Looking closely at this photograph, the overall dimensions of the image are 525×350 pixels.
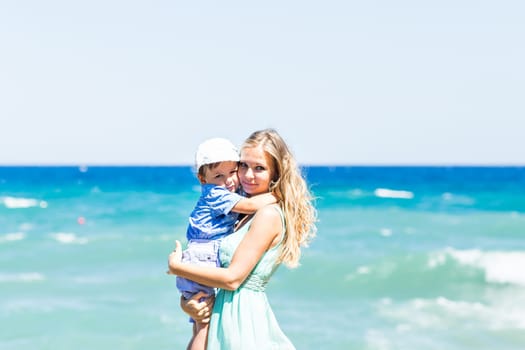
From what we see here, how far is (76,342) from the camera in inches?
358

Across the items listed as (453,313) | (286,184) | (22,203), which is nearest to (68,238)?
(453,313)

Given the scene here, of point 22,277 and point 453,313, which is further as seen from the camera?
point 22,277

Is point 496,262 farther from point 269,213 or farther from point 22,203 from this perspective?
point 22,203

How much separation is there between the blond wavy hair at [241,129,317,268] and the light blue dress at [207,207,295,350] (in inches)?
2.2

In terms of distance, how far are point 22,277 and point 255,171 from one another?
10161 millimetres

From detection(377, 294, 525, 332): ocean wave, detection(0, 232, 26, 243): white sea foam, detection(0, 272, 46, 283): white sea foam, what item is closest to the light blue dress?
detection(377, 294, 525, 332): ocean wave

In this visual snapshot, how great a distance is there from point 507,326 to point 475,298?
2125 millimetres

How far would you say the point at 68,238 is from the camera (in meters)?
18.4

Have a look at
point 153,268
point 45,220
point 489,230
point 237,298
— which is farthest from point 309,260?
point 45,220

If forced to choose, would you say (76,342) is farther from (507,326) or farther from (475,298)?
(475,298)

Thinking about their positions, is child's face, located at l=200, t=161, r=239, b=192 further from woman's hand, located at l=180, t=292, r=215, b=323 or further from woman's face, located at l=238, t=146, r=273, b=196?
woman's hand, located at l=180, t=292, r=215, b=323

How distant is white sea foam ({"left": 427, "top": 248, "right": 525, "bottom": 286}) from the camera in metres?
13.3

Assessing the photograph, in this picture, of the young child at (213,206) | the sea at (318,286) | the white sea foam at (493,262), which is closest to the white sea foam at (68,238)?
the sea at (318,286)

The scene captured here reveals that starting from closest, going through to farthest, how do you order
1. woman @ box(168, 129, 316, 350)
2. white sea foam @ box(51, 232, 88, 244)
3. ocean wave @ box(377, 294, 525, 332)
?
woman @ box(168, 129, 316, 350) < ocean wave @ box(377, 294, 525, 332) < white sea foam @ box(51, 232, 88, 244)
